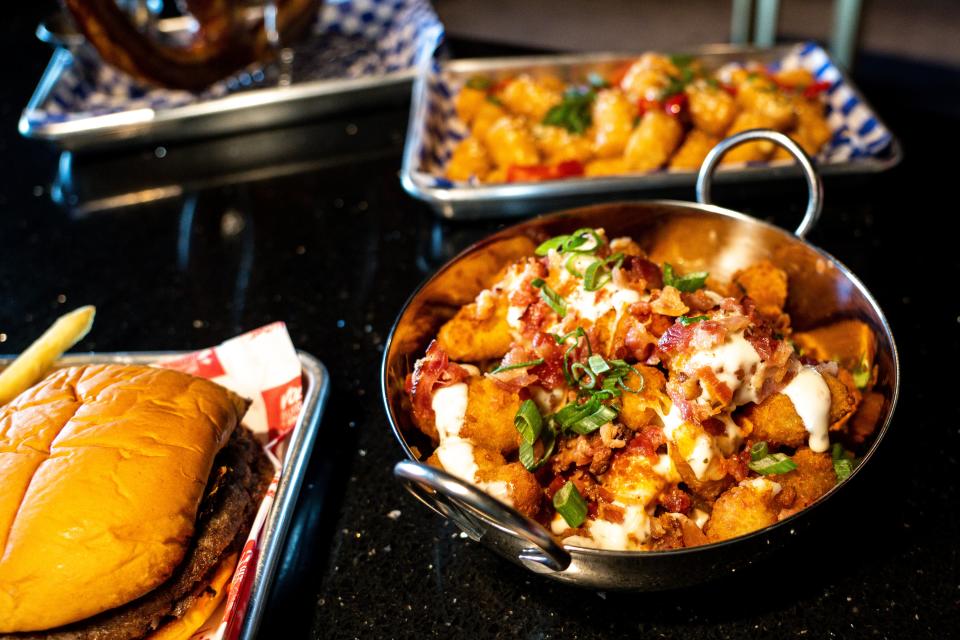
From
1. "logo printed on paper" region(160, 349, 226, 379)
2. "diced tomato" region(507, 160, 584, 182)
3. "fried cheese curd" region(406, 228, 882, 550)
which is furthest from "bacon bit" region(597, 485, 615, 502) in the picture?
"diced tomato" region(507, 160, 584, 182)

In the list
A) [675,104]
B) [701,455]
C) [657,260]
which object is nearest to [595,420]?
[701,455]

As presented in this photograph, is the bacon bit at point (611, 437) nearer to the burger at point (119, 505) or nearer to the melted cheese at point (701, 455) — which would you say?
the melted cheese at point (701, 455)

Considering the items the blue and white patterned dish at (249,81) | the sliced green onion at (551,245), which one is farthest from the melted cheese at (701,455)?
the blue and white patterned dish at (249,81)

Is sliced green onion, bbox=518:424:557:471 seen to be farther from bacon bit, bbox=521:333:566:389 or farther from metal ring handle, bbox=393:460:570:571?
metal ring handle, bbox=393:460:570:571

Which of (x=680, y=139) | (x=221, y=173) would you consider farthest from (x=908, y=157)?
(x=221, y=173)

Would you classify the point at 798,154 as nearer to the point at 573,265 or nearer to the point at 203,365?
the point at 573,265
